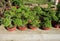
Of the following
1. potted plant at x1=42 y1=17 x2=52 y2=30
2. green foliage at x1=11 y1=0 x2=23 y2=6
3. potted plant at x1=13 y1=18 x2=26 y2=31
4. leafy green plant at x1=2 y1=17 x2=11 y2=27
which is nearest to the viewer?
leafy green plant at x1=2 y1=17 x2=11 y2=27

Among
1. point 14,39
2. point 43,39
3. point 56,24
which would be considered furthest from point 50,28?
point 14,39

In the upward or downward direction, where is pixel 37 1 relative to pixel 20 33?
upward

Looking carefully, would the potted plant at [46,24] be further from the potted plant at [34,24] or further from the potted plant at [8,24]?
the potted plant at [8,24]

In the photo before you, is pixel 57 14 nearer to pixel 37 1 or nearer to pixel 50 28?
pixel 50 28

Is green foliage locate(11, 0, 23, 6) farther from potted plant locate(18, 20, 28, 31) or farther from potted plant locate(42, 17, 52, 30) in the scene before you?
potted plant locate(42, 17, 52, 30)

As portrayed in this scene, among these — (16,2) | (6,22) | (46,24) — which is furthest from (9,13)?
(16,2)

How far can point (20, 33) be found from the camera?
10219 millimetres

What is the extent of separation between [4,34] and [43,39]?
5.81ft

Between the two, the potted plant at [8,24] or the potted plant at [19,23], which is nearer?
the potted plant at [8,24]

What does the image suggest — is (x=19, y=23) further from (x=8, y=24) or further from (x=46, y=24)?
(x=46, y=24)

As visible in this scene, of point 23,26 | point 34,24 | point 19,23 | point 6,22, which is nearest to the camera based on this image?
point 6,22

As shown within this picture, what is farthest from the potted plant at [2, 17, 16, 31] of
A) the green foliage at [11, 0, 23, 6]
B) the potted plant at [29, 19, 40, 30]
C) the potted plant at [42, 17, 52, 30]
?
the green foliage at [11, 0, 23, 6]

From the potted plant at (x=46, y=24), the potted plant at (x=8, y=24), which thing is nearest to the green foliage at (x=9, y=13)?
the potted plant at (x=8, y=24)

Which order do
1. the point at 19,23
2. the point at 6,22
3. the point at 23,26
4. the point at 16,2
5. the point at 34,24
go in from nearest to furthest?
the point at 6,22
the point at 19,23
the point at 34,24
the point at 23,26
the point at 16,2
